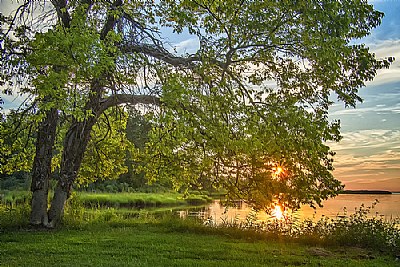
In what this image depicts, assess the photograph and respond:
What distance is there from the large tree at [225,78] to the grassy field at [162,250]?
1.33 meters

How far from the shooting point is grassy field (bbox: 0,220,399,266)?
8617 millimetres

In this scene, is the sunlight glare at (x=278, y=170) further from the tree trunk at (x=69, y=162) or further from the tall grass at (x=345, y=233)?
the tree trunk at (x=69, y=162)

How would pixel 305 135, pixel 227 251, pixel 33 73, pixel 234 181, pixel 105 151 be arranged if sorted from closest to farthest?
1. pixel 305 135
2. pixel 227 251
3. pixel 33 73
4. pixel 234 181
5. pixel 105 151

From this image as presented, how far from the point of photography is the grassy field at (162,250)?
28.3 ft

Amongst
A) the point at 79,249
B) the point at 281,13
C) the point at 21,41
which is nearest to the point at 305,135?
the point at 281,13

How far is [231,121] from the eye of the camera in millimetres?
10109

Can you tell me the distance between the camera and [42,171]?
13258 millimetres

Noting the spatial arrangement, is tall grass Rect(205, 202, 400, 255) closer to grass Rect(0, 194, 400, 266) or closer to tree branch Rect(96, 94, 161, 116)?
grass Rect(0, 194, 400, 266)

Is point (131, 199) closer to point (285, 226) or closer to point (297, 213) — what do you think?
point (297, 213)

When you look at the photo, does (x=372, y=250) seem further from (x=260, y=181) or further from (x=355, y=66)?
(x=355, y=66)

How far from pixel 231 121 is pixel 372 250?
499 centimetres

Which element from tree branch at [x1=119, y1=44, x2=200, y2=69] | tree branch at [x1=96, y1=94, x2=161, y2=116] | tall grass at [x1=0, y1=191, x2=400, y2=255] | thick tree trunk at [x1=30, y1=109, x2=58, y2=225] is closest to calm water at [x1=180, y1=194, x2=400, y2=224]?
tall grass at [x1=0, y1=191, x2=400, y2=255]

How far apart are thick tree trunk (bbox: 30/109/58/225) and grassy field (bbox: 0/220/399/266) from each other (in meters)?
0.73

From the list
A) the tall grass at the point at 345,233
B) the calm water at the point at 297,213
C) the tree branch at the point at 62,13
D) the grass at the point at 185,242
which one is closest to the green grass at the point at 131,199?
the calm water at the point at 297,213
